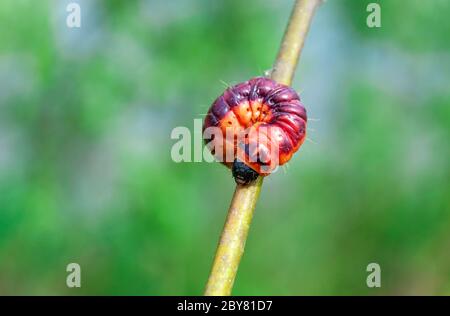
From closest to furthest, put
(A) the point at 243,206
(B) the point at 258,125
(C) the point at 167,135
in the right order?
1. (A) the point at 243,206
2. (B) the point at 258,125
3. (C) the point at 167,135

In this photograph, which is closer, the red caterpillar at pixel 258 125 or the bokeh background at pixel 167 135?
the red caterpillar at pixel 258 125

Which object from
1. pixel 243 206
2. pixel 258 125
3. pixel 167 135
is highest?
pixel 167 135

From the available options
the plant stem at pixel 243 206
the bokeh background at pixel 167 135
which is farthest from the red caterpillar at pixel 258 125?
the bokeh background at pixel 167 135

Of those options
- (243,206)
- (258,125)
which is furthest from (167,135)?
(243,206)

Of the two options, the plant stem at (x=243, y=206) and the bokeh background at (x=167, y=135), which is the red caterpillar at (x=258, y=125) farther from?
the bokeh background at (x=167, y=135)

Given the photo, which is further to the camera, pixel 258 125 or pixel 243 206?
pixel 258 125

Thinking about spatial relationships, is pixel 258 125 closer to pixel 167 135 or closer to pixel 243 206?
pixel 243 206

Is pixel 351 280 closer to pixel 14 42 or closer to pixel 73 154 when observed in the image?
pixel 73 154
